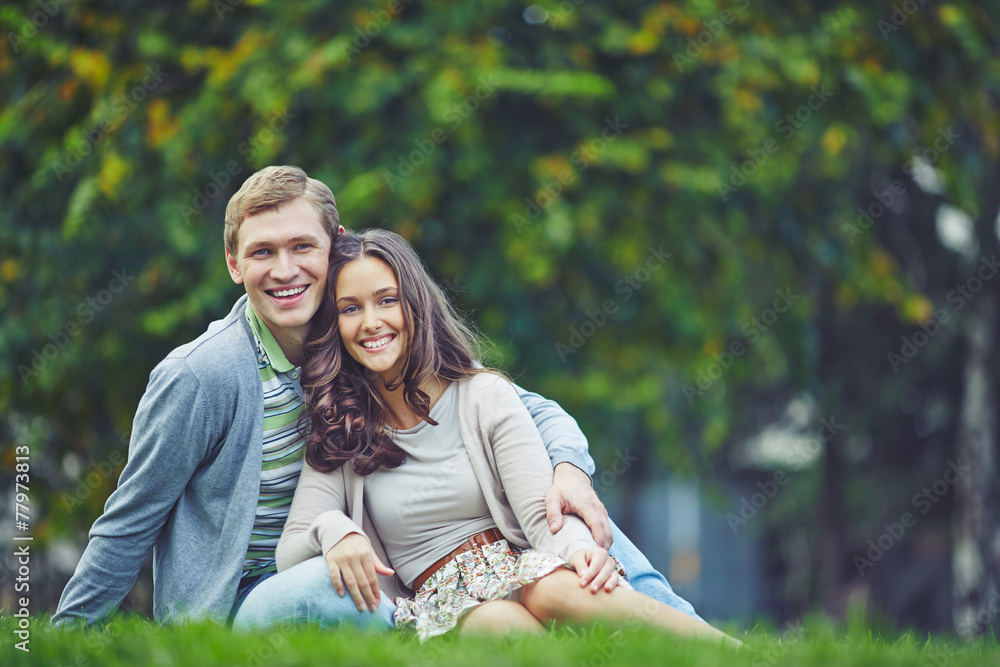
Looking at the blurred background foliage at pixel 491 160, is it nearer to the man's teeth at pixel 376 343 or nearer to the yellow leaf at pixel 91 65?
the yellow leaf at pixel 91 65

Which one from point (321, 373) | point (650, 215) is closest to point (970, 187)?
point (650, 215)

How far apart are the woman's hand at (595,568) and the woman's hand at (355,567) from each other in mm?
558

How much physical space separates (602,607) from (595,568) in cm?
11

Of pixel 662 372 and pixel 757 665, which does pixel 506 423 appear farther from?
pixel 662 372

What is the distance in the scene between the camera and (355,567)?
2.86 meters

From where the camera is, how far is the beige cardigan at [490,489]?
306cm

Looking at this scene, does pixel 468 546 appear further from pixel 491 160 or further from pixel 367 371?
pixel 491 160

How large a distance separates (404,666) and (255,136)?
4.53 metres

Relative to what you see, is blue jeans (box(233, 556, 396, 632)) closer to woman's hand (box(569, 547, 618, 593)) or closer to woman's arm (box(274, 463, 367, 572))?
woman's arm (box(274, 463, 367, 572))

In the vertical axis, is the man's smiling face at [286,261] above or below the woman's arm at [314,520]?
above

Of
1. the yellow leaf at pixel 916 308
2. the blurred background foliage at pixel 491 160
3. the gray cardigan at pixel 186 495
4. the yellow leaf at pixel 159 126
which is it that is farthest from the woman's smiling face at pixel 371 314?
the yellow leaf at pixel 916 308

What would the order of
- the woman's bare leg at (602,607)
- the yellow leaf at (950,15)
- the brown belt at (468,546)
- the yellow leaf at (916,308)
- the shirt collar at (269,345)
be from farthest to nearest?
the yellow leaf at (916,308), the yellow leaf at (950,15), the shirt collar at (269,345), the brown belt at (468,546), the woman's bare leg at (602,607)

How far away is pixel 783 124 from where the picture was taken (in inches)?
269

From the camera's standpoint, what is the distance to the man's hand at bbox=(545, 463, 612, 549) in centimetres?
304
